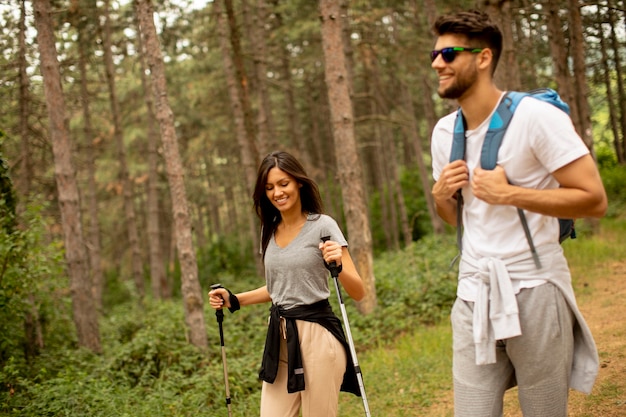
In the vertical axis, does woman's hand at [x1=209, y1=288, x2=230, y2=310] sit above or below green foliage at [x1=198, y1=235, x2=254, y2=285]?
above

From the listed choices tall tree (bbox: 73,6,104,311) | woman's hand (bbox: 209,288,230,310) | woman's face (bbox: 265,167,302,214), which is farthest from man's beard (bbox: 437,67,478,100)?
tall tree (bbox: 73,6,104,311)

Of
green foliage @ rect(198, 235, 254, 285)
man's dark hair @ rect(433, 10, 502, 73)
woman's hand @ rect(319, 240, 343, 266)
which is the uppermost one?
man's dark hair @ rect(433, 10, 502, 73)

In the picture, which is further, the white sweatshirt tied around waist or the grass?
the grass

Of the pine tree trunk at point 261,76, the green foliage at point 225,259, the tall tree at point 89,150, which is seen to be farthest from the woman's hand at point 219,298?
the green foliage at point 225,259

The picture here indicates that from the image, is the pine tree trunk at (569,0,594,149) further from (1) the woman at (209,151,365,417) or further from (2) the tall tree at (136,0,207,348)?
(1) the woman at (209,151,365,417)

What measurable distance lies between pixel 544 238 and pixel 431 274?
9.79 meters

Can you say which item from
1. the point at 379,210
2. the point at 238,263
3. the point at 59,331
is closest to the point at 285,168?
the point at 59,331

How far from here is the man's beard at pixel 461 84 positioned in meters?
2.77

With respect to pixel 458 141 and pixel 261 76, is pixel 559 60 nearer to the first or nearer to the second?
pixel 261 76

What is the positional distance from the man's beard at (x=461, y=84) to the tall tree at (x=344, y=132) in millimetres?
7466

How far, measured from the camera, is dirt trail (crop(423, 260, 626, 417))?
17.8 ft

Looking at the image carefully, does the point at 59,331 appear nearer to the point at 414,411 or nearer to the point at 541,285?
the point at 414,411

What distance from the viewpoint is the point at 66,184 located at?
1061 centimetres

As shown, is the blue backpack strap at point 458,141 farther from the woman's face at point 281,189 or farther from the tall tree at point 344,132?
the tall tree at point 344,132
